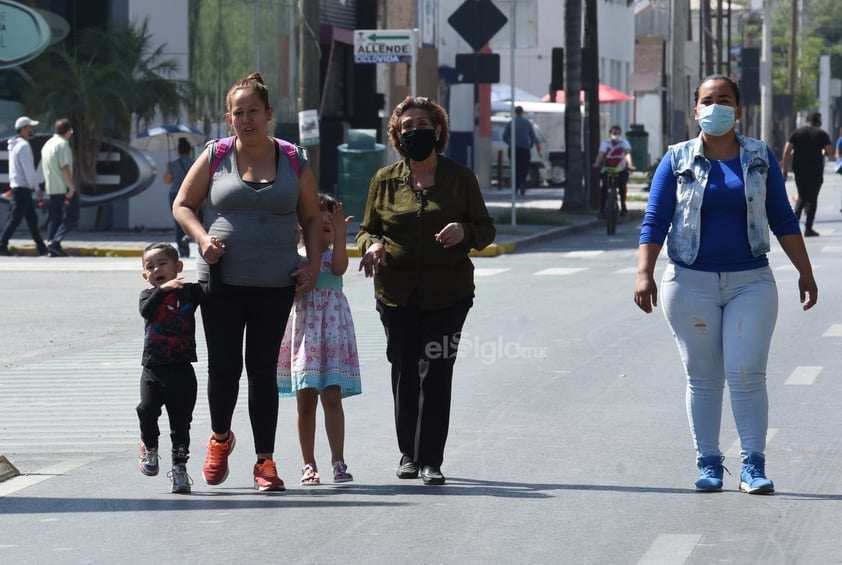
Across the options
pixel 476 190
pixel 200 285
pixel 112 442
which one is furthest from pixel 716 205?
pixel 112 442

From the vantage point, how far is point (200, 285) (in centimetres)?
753

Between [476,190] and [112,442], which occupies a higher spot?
[476,190]

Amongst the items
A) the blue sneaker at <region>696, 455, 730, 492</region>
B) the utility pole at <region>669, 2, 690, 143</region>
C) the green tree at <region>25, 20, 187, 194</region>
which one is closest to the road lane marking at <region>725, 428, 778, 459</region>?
the blue sneaker at <region>696, 455, 730, 492</region>

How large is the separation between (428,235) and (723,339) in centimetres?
131

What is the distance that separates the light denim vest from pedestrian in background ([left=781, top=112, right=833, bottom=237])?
62.6ft

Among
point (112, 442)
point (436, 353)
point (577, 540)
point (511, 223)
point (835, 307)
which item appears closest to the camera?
point (577, 540)

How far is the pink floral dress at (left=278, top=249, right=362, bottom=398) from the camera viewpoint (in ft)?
25.6

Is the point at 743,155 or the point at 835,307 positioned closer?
the point at 743,155

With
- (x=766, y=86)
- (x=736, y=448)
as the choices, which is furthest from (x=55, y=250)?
(x=766, y=86)

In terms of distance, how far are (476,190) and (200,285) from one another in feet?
4.15

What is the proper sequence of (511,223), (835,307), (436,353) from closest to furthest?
(436,353), (835,307), (511,223)

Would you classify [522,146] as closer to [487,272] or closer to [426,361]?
[487,272]

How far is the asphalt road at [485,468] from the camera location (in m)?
A: 6.52

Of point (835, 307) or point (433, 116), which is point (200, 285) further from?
point (835, 307)
